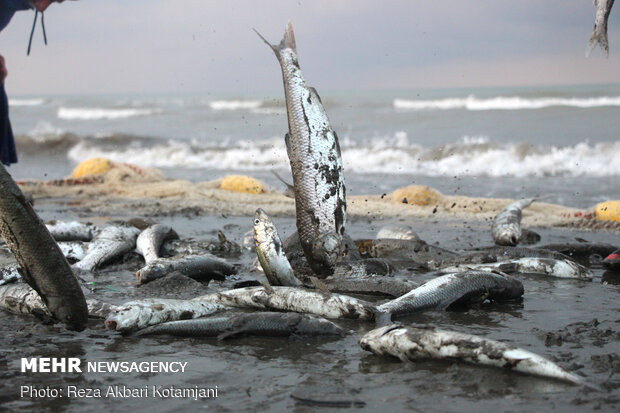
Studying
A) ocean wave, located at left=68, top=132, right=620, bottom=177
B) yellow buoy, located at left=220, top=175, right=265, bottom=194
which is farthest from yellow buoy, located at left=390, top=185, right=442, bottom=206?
ocean wave, located at left=68, top=132, right=620, bottom=177

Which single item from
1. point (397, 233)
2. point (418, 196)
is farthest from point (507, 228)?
point (418, 196)

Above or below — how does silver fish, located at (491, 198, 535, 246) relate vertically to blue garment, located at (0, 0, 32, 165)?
below

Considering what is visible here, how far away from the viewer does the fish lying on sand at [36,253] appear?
188 inches

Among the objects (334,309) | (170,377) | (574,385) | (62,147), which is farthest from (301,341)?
(62,147)

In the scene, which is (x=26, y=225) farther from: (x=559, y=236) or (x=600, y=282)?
(x=559, y=236)

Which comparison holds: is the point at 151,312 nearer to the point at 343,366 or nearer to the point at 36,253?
the point at 36,253

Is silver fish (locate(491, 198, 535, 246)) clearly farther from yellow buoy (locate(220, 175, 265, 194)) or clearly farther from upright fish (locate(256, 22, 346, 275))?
yellow buoy (locate(220, 175, 265, 194))

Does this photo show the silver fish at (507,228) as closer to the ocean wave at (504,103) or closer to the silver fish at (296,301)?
the silver fish at (296,301)

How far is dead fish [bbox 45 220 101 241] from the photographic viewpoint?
999cm

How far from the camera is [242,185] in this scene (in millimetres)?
16219

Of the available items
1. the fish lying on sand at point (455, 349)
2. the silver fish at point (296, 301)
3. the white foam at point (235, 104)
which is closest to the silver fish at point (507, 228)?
the silver fish at point (296, 301)

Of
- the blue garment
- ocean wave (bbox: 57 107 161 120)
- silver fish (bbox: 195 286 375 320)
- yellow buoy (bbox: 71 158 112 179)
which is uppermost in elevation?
ocean wave (bbox: 57 107 161 120)

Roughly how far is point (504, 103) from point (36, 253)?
39.3m

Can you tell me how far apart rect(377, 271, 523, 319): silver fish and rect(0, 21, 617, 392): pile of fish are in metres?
0.01
